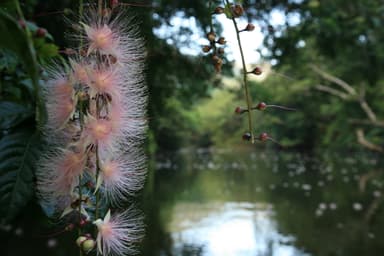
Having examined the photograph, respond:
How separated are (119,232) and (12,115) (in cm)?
22

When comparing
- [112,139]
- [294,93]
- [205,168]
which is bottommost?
[112,139]

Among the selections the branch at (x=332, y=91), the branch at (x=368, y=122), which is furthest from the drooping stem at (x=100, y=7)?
the branch at (x=368, y=122)

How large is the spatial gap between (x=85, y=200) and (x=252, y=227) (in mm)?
4818

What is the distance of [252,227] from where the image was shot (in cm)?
501

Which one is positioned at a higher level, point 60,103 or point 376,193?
point 376,193

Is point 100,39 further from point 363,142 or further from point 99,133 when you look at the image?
point 363,142

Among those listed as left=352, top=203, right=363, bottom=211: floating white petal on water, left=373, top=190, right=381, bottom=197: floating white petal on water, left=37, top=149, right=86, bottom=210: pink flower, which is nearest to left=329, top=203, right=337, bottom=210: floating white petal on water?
left=352, top=203, right=363, bottom=211: floating white petal on water

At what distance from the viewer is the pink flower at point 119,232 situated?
36 centimetres

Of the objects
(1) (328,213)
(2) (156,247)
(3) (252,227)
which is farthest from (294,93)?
(2) (156,247)

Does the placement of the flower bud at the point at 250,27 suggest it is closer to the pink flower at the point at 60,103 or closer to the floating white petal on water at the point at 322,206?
the pink flower at the point at 60,103

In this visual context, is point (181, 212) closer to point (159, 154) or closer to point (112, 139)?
point (159, 154)

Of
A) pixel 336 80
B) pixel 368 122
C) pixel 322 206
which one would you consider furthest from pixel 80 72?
pixel 368 122

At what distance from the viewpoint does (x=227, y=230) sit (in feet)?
16.0

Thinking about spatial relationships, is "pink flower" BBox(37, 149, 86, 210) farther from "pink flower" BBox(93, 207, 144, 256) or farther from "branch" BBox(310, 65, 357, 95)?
"branch" BBox(310, 65, 357, 95)
